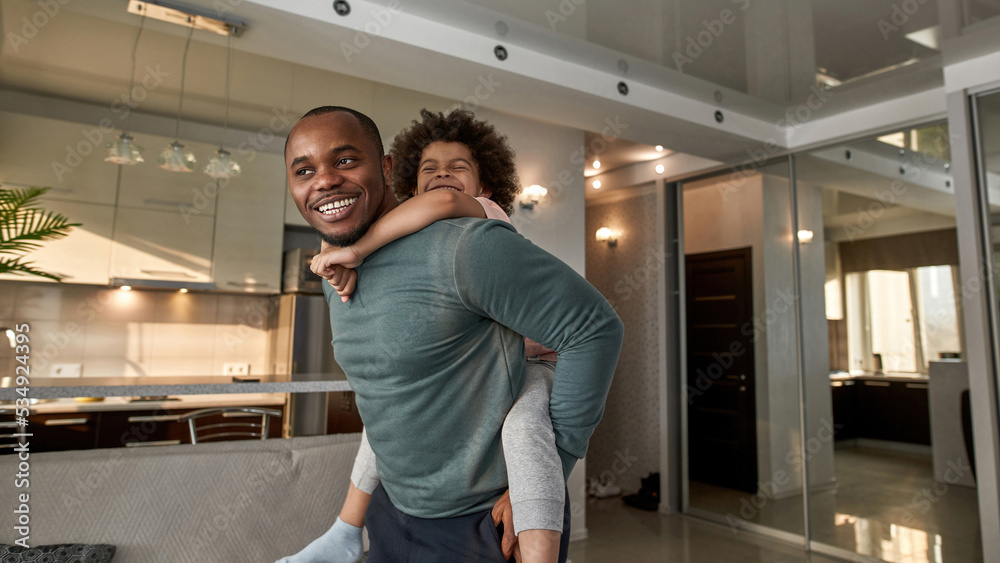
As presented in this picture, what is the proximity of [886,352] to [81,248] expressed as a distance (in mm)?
5232

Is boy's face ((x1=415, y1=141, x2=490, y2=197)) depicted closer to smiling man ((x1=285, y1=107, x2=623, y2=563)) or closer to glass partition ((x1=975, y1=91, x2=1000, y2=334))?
smiling man ((x1=285, y1=107, x2=623, y2=563))

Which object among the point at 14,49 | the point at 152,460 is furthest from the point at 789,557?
Result: the point at 14,49

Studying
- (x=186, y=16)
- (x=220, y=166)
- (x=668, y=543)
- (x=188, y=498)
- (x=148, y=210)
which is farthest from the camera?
(x=668, y=543)

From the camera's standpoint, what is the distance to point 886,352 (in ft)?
12.9

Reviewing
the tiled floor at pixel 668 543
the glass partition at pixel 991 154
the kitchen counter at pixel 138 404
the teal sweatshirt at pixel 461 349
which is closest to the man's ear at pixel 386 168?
the teal sweatshirt at pixel 461 349

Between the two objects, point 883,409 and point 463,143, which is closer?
point 463,143

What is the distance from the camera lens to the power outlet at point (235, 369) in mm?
4695

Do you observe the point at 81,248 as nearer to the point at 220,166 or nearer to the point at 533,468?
the point at 220,166

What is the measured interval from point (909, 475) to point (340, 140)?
4233 millimetres

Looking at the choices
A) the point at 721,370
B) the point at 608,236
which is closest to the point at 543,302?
the point at 721,370

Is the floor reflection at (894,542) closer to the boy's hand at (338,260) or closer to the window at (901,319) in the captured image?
the window at (901,319)

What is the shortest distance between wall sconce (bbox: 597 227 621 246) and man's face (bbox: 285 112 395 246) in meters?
→ 5.24

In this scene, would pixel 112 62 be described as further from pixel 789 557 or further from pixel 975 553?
pixel 975 553

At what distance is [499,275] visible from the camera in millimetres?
724
